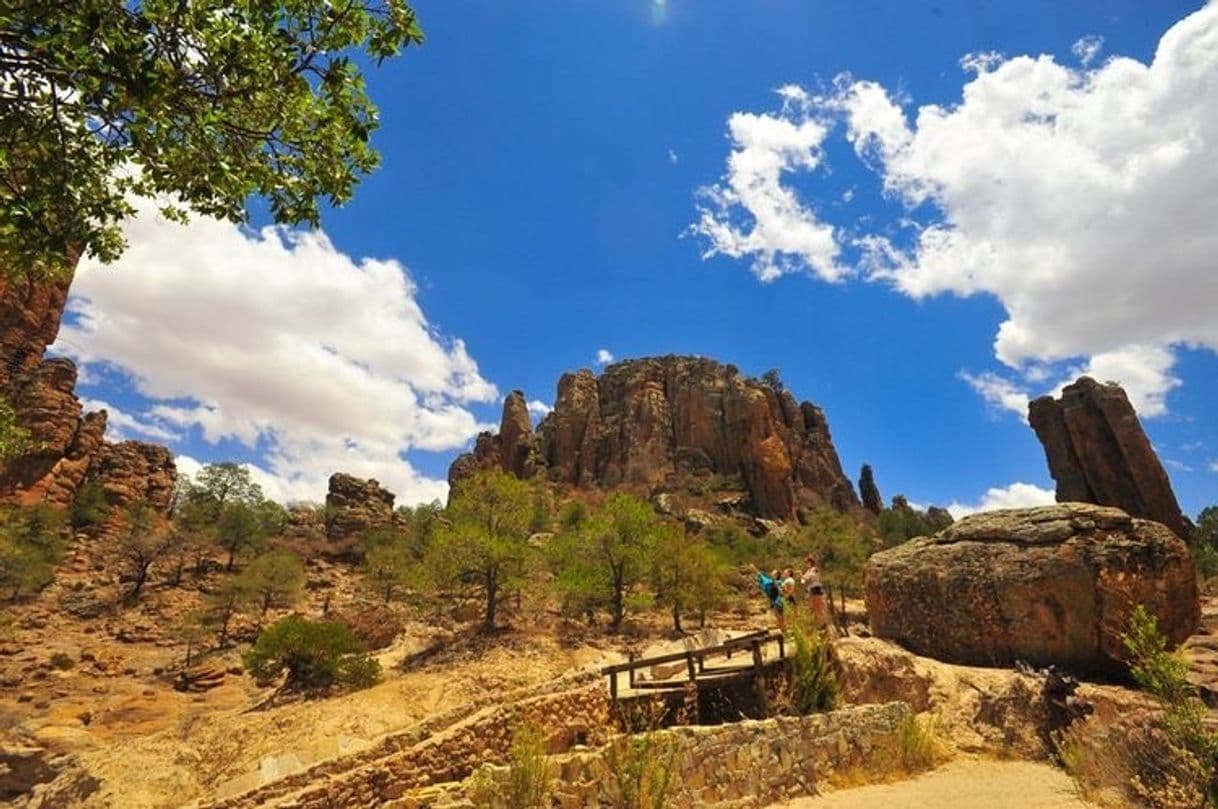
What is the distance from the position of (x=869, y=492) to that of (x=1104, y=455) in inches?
1663

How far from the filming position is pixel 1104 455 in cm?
6631

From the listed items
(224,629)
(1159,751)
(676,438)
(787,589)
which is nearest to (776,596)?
(787,589)

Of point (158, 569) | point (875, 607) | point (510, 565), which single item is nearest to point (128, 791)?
point (510, 565)

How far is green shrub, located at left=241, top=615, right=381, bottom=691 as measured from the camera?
22375 millimetres

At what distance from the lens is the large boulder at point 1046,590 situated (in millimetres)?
14203

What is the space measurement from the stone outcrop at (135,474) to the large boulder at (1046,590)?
216 feet

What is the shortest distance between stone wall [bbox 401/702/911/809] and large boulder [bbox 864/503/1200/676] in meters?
3.74

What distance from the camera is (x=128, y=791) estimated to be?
47.9 feet

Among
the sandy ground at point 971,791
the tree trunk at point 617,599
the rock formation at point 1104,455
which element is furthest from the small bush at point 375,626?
the rock formation at point 1104,455

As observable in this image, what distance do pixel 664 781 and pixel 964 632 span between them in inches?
391

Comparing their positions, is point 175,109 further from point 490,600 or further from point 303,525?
point 303,525

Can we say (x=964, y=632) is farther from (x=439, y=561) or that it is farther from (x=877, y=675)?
(x=439, y=561)

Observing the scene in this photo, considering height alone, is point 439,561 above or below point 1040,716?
above

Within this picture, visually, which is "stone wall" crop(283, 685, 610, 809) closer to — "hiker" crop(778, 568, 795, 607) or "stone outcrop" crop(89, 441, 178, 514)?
"hiker" crop(778, 568, 795, 607)
